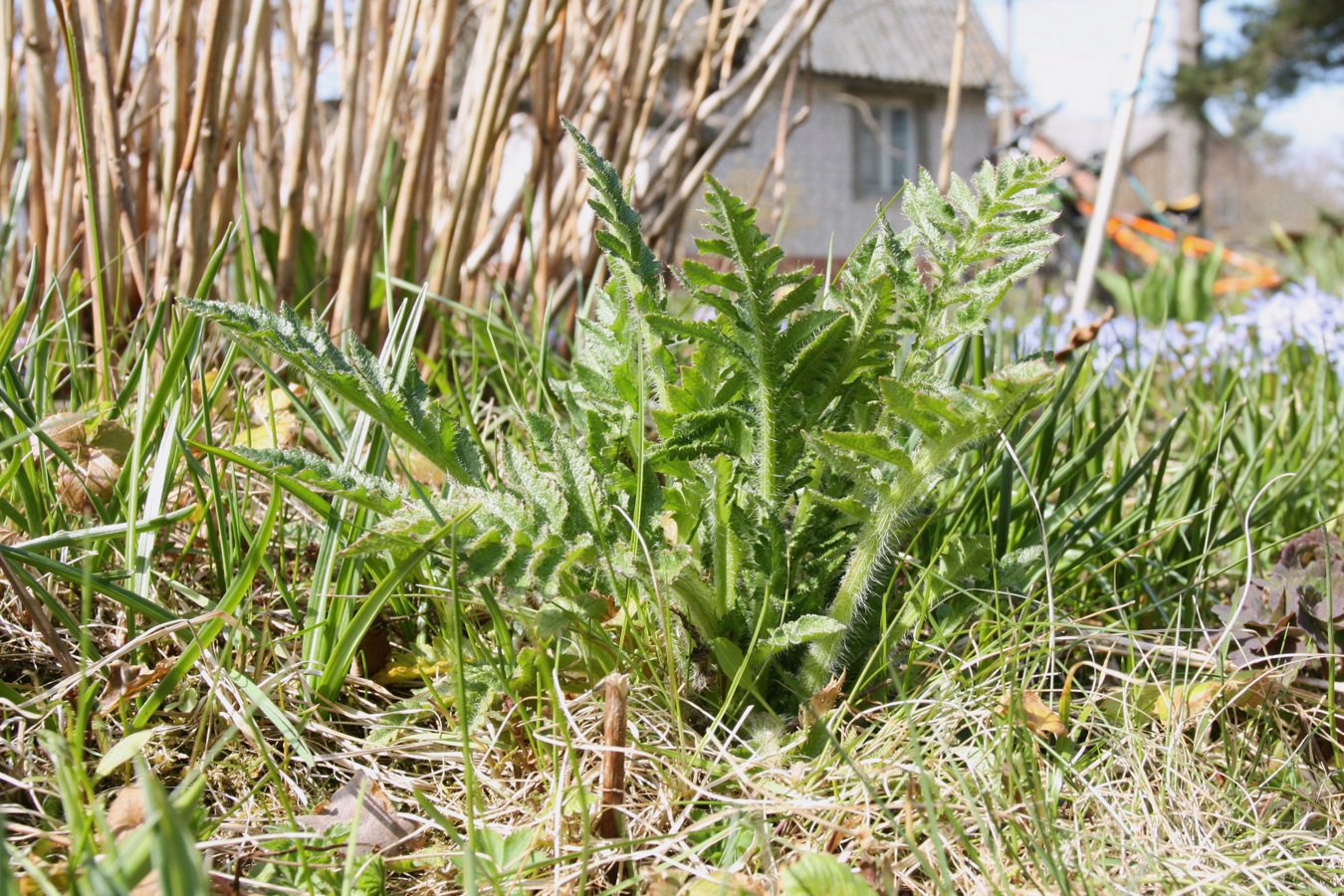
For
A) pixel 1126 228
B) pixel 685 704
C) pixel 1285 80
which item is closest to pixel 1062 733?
pixel 685 704

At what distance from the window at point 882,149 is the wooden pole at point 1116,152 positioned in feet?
48.7

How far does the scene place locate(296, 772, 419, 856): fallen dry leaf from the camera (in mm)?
859

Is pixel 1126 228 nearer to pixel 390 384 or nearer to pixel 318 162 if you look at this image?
pixel 318 162

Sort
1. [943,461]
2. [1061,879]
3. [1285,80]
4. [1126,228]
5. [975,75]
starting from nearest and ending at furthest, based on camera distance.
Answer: [1061,879]
[943,461]
[1126,228]
[975,75]
[1285,80]

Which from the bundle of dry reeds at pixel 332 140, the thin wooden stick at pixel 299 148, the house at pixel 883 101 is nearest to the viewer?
the bundle of dry reeds at pixel 332 140

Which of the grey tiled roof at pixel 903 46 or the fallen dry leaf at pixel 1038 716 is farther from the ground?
the grey tiled roof at pixel 903 46

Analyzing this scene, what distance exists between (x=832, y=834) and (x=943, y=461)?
0.32 m

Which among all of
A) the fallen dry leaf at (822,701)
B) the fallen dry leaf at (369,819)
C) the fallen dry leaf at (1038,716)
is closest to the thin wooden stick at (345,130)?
the fallen dry leaf at (369,819)

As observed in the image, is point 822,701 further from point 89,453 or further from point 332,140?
point 332,140

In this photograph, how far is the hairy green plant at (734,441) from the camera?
85 cm

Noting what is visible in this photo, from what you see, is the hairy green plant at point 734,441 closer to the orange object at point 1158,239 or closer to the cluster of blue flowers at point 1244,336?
the cluster of blue flowers at point 1244,336

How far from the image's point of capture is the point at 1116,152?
2150 millimetres

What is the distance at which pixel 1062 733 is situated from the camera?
97 cm

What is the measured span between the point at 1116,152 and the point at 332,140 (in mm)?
1654
